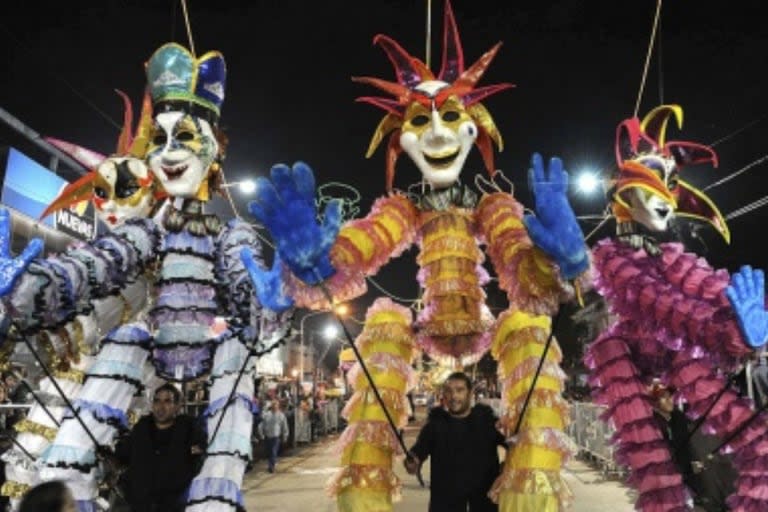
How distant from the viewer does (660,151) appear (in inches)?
183

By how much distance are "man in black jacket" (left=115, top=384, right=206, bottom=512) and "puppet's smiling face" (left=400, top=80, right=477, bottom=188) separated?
6.05 ft

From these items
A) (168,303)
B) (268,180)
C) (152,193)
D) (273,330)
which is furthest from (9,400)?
(268,180)

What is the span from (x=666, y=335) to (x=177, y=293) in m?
2.69

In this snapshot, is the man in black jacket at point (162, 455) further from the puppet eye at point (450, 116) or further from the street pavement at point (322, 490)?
the street pavement at point (322, 490)

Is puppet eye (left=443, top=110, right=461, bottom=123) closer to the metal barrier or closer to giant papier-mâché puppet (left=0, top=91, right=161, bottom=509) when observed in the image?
giant papier-mâché puppet (left=0, top=91, right=161, bottom=509)

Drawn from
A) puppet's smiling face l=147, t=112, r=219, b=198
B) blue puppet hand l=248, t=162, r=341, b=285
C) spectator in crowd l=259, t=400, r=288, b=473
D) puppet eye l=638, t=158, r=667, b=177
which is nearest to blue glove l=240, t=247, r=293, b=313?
blue puppet hand l=248, t=162, r=341, b=285

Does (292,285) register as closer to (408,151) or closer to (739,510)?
(408,151)

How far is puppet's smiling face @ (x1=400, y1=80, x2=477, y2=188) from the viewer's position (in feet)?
12.7

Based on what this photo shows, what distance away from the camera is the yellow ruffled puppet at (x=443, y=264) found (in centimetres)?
305

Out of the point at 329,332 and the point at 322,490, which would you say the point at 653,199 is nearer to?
the point at 322,490

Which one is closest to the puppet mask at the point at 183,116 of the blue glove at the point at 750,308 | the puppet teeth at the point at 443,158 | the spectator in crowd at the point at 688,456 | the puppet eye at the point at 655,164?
the puppet teeth at the point at 443,158

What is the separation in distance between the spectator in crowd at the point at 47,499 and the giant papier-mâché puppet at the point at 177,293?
113cm

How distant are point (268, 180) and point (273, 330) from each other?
840 mm

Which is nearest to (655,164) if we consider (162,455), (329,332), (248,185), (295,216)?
(295,216)
